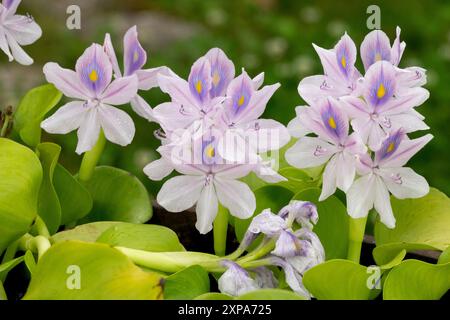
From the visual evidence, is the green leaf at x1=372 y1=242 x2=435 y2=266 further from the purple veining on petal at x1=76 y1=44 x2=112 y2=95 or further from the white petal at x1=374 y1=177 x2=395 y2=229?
the purple veining on petal at x1=76 y1=44 x2=112 y2=95

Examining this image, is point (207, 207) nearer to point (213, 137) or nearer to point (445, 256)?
point (213, 137)

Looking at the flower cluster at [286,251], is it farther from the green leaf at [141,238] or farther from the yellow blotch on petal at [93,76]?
the yellow blotch on petal at [93,76]

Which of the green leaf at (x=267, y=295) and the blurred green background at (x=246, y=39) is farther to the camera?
the blurred green background at (x=246, y=39)

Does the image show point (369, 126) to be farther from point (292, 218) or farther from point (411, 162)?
point (411, 162)

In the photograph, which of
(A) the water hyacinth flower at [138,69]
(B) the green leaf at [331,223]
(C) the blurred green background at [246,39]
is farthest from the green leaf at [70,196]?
(C) the blurred green background at [246,39]

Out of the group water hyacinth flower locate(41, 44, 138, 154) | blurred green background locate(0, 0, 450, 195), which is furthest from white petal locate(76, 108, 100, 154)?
blurred green background locate(0, 0, 450, 195)

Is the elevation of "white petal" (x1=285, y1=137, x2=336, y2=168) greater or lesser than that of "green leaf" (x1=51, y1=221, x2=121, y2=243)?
greater

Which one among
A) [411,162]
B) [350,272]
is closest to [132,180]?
[350,272]

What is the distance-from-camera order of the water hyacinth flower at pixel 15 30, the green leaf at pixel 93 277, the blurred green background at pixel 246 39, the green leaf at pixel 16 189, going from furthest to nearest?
the blurred green background at pixel 246 39, the water hyacinth flower at pixel 15 30, the green leaf at pixel 16 189, the green leaf at pixel 93 277
